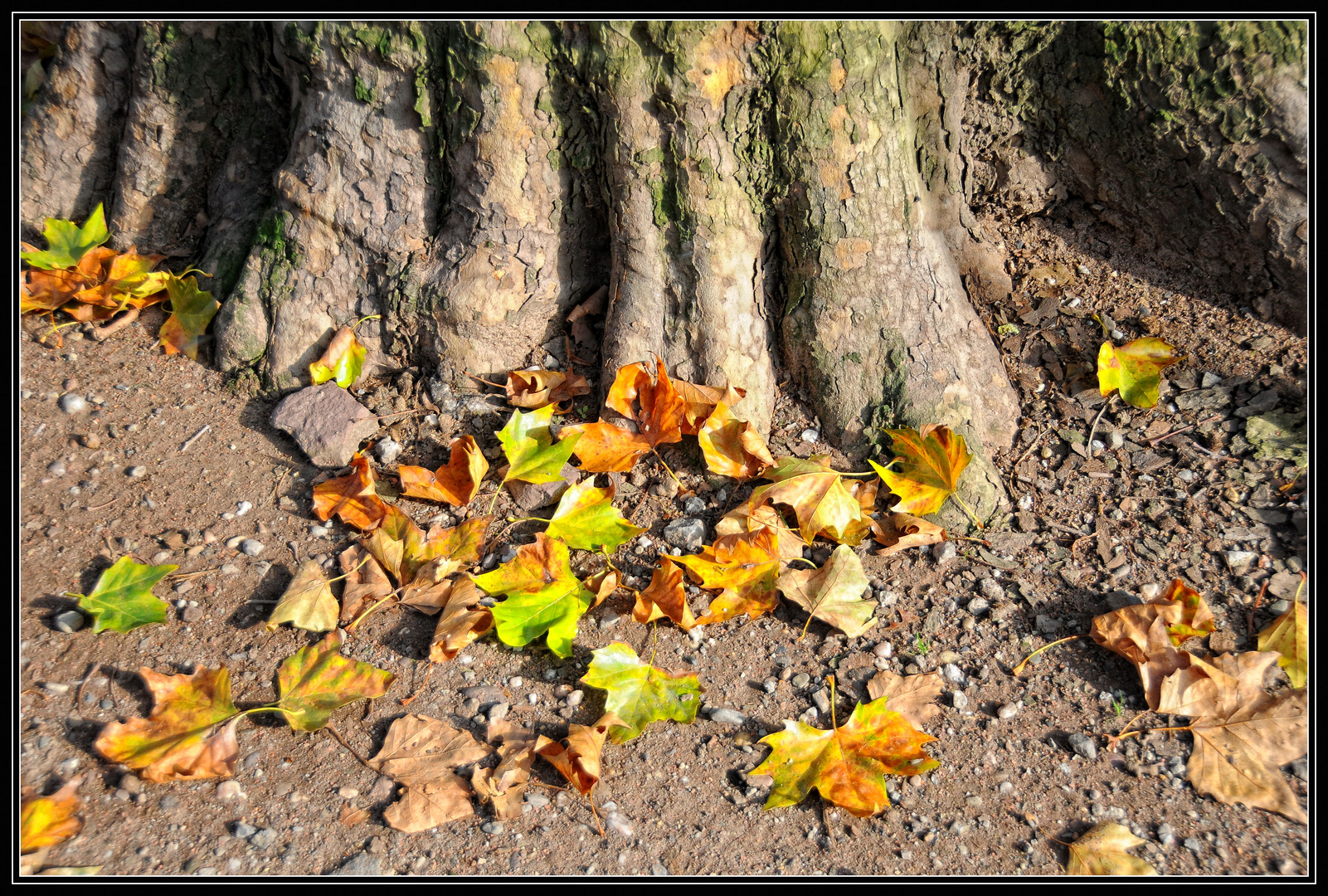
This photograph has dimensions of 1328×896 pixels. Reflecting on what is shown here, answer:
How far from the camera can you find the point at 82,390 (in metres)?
2.77

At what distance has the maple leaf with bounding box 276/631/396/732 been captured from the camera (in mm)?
2078

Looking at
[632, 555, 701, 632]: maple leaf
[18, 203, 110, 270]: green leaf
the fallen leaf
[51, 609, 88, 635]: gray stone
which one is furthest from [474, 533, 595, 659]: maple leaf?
[18, 203, 110, 270]: green leaf

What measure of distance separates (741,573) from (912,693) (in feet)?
1.84

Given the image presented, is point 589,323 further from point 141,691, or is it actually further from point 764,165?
point 141,691

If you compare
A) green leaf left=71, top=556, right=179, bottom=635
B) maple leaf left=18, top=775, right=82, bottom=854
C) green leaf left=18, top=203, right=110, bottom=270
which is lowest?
maple leaf left=18, top=775, right=82, bottom=854

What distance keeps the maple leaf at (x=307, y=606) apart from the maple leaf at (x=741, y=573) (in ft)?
3.29

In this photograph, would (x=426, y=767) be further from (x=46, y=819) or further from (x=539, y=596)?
(x=46, y=819)

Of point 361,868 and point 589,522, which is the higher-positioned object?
point 589,522

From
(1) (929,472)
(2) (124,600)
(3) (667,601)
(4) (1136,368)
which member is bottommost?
(2) (124,600)

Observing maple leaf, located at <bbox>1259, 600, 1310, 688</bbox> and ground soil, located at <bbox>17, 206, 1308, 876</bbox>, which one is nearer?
ground soil, located at <bbox>17, 206, 1308, 876</bbox>

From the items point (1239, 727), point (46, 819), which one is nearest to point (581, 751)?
point (46, 819)

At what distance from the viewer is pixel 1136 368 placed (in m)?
2.62

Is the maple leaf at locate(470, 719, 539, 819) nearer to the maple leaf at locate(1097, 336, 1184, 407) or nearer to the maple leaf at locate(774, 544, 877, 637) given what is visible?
the maple leaf at locate(774, 544, 877, 637)

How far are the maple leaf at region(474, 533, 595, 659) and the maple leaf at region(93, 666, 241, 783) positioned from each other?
2.30ft
